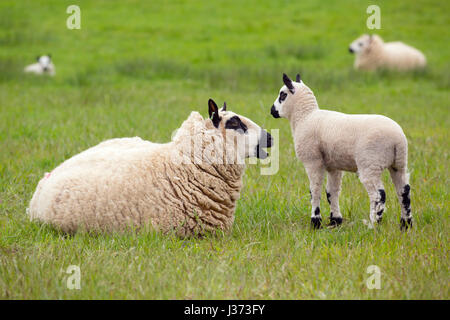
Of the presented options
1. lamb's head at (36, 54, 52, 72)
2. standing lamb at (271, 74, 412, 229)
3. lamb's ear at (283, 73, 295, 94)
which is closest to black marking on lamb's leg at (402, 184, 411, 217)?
standing lamb at (271, 74, 412, 229)

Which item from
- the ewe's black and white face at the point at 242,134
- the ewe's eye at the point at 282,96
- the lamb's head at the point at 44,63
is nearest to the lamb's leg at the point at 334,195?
the ewe's black and white face at the point at 242,134

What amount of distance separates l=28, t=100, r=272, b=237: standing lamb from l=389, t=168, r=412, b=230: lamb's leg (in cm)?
123

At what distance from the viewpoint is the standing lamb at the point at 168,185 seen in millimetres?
4871

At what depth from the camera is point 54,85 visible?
14.8m

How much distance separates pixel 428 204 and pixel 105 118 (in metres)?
6.38

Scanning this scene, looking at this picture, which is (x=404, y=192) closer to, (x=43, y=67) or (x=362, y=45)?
(x=362, y=45)

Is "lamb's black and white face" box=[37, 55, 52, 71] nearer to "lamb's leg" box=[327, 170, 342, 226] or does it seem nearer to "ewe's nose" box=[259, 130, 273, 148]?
"ewe's nose" box=[259, 130, 273, 148]

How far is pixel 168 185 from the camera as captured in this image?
16.5 feet

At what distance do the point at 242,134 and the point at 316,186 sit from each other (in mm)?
863

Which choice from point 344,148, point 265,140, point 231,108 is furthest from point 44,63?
point 344,148

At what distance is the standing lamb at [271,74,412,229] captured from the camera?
4484 millimetres

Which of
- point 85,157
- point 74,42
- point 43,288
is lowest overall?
point 43,288

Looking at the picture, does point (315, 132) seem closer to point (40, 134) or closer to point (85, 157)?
point (85, 157)

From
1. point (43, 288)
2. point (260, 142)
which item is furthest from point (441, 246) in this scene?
point (43, 288)
